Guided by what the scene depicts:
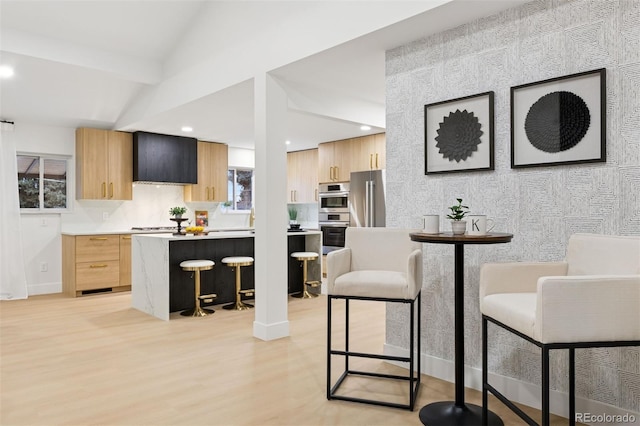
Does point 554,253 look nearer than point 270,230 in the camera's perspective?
Yes

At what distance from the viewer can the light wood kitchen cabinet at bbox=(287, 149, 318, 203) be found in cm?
796

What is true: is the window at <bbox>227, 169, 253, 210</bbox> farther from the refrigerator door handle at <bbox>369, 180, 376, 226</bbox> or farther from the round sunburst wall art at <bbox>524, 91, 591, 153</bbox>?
the round sunburst wall art at <bbox>524, 91, 591, 153</bbox>

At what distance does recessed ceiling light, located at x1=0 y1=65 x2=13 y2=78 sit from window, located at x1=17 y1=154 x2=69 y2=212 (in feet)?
5.46

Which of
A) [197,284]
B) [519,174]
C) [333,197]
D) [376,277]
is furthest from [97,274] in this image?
[519,174]

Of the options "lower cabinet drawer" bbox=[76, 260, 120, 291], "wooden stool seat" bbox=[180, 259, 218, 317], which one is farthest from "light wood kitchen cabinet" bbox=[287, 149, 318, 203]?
"wooden stool seat" bbox=[180, 259, 218, 317]

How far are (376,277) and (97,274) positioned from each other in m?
4.76

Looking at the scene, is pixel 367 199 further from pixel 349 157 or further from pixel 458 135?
pixel 458 135

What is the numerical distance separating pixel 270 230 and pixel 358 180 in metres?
3.10

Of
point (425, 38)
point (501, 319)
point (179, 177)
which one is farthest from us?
point (179, 177)

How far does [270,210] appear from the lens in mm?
3812

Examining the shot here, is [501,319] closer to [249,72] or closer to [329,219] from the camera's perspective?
[249,72]

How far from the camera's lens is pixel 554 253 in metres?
2.47

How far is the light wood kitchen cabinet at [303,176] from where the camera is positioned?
313 inches

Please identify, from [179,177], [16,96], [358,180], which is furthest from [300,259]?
[16,96]
